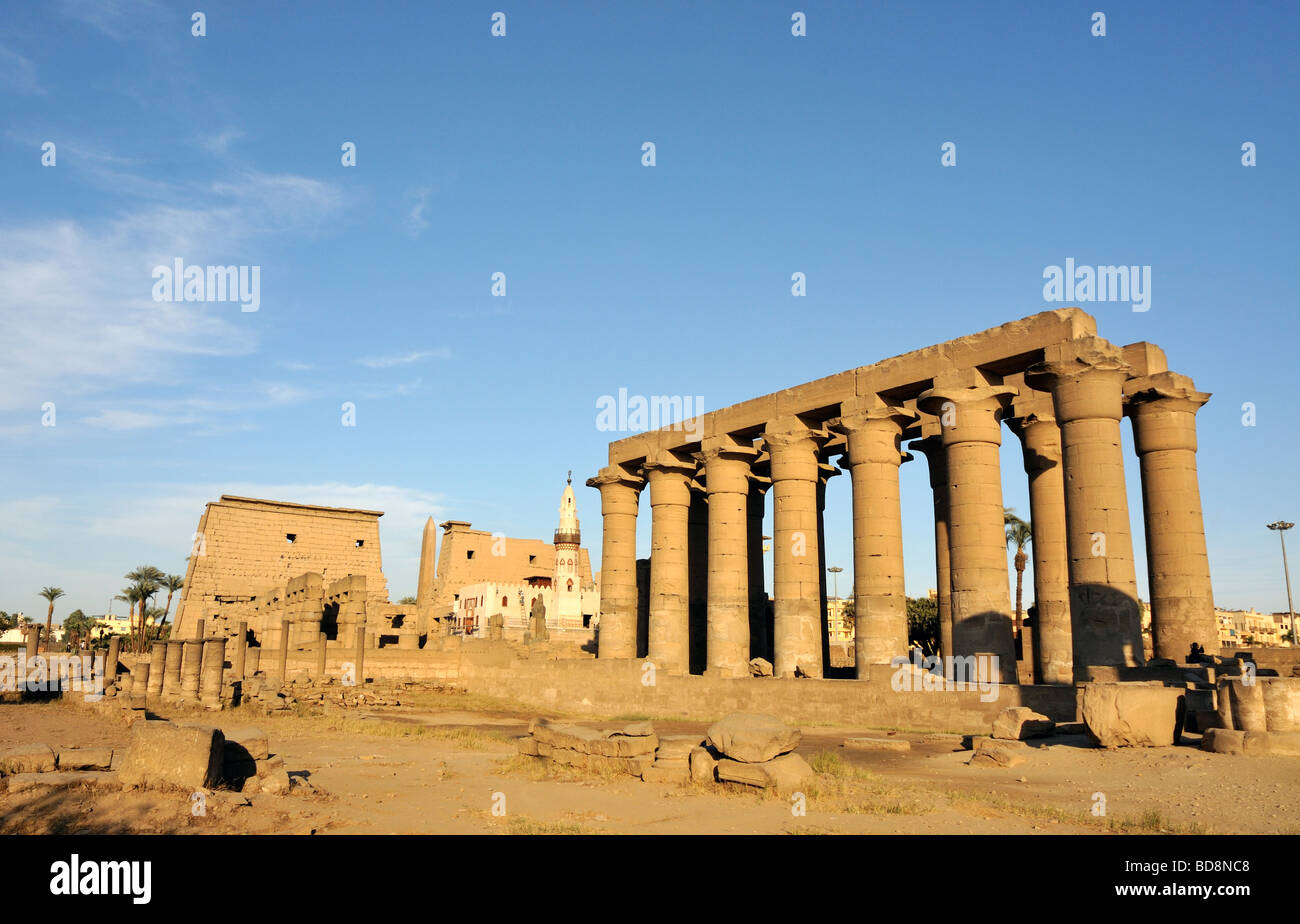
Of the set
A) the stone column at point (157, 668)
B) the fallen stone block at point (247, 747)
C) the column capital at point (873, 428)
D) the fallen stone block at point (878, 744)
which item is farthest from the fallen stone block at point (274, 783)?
the stone column at point (157, 668)

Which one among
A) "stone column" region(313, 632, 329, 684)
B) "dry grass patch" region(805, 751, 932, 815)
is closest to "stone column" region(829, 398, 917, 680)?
"dry grass patch" region(805, 751, 932, 815)

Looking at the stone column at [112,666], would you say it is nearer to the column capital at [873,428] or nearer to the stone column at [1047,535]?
the column capital at [873,428]

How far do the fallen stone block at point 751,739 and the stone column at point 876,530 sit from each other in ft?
35.1

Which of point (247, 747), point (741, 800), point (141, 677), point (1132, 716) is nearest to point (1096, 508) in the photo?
point (1132, 716)

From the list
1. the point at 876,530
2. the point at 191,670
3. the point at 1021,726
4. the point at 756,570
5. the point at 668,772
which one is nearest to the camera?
the point at 668,772

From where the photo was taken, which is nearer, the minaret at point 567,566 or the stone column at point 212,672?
the stone column at point 212,672

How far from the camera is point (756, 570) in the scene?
32.9m

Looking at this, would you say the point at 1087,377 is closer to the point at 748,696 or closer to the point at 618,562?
the point at 748,696

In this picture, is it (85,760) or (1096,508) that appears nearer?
(85,760)

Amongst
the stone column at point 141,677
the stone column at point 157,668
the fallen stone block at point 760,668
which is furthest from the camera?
the stone column at point 141,677

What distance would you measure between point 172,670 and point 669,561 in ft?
56.5

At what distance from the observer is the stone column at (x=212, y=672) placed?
27703 mm

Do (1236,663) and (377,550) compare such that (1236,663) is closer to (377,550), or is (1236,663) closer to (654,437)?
(654,437)

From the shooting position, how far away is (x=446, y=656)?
34.6m
